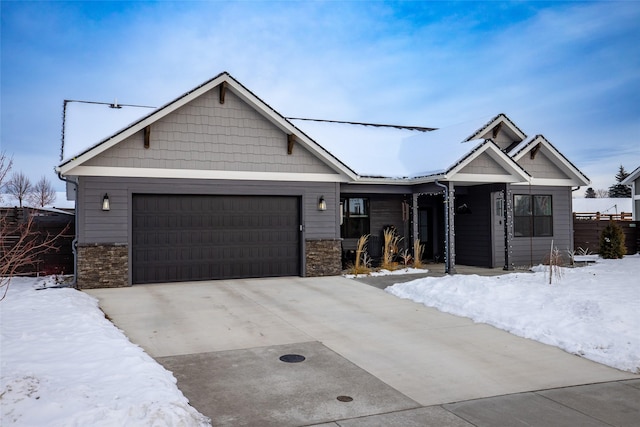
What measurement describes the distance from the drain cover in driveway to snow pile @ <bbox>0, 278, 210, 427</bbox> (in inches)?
10.3

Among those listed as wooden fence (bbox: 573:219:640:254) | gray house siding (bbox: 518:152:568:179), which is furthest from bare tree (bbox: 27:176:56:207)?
Answer: wooden fence (bbox: 573:219:640:254)

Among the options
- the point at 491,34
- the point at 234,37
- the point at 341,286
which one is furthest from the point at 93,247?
the point at 491,34

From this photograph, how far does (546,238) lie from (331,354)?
1257cm

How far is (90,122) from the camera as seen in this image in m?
13.7

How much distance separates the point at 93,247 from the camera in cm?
1118

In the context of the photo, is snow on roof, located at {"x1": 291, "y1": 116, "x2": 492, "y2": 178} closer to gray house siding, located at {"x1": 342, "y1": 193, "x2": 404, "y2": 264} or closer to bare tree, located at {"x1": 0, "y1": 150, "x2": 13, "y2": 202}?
gray house siding, located at {"x1": 342, "y1": 193, "x2": 404, "y2": 264}

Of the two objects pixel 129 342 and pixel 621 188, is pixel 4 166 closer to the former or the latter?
pixel 129 342

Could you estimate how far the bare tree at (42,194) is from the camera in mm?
47156

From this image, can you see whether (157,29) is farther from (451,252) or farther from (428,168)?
(451,252)

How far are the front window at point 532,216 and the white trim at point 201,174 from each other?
6289mm

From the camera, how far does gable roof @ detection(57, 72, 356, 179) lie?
10766 millimetres

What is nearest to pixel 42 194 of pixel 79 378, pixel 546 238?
pixel 546 238

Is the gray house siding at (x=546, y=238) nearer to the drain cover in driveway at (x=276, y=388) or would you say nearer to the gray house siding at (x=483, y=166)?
the gray house siding at (x=483, y=166)

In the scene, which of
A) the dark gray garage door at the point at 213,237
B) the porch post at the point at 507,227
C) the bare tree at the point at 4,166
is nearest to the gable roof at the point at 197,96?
the dark gray garage door at the point at 213,237
